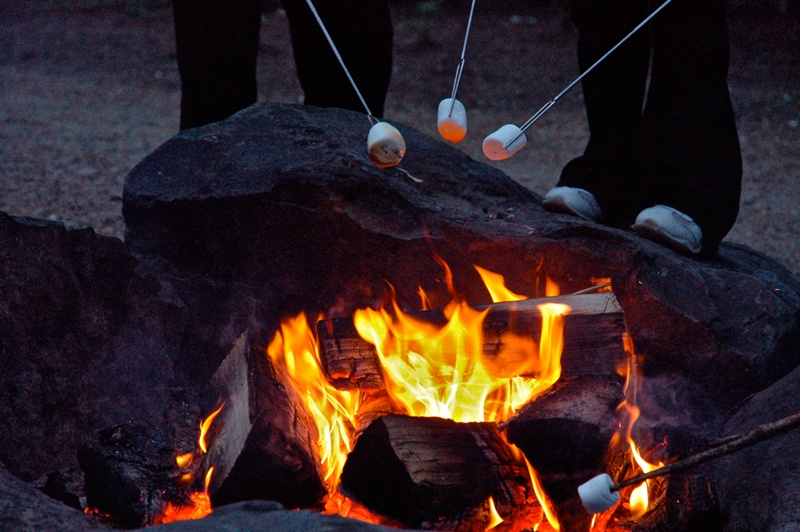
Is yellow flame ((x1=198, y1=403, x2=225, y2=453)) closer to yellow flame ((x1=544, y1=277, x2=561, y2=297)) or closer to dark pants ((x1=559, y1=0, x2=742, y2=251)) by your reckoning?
yellow flame ((x1=544, y1=277, x2=561, y2=297))

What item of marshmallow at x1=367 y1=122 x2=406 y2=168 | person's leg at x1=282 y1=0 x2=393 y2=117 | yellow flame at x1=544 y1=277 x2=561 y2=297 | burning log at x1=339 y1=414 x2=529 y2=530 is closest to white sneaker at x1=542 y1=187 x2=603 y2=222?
yellow flame at x1=544 y1=277 x2=561 y2=297

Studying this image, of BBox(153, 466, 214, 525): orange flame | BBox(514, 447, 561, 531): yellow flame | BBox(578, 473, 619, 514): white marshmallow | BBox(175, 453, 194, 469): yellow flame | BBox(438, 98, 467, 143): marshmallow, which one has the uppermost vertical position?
BBox(438, 98, 467, 143): marshmallow

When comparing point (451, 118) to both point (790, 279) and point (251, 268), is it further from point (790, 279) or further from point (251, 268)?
point (790, 279)

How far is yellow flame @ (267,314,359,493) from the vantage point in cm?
199

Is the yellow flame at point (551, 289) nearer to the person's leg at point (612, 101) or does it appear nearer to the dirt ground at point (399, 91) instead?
the person's leg at point (612, 101)

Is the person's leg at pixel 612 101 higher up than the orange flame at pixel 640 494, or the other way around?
the person's leg at pixel 612 101

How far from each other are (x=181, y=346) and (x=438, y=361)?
2.28 feet

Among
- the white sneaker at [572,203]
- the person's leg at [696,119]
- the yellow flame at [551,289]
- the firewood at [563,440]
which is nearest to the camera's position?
the firewood at [563,440]

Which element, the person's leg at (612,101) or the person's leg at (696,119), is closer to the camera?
the person's leg at (696,119)

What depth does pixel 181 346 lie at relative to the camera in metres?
2.32

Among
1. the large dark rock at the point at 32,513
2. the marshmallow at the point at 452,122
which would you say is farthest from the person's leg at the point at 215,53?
the large dark rock at the point at 32,513

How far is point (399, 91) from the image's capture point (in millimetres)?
6949

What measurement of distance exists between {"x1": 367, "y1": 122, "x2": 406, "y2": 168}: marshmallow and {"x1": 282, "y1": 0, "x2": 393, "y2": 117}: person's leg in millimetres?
807

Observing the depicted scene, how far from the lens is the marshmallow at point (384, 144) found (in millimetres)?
2133
